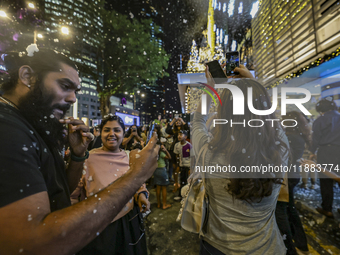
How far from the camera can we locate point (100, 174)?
219 centimetres

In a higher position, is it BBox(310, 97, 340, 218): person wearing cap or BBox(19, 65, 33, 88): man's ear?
BBox(19, 65, 33, 88): man's ear

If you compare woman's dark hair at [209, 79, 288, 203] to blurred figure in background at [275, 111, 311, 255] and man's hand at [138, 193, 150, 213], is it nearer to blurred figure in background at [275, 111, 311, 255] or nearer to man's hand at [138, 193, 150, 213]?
man's hand at [138, 193, 150, 213]

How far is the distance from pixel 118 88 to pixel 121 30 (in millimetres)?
4598

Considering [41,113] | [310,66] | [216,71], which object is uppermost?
[310,66]

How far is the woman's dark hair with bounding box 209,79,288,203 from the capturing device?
122 centimetres

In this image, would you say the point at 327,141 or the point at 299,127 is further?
the point at 327,141

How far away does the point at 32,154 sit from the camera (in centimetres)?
74

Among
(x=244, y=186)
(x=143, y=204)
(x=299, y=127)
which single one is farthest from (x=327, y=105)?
(x=143, y=204)

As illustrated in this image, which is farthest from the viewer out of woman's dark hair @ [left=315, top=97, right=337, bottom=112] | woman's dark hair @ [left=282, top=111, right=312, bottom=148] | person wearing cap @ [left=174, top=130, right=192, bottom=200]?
person wearing cap @ [left=174, top=130, right=192, bottom=200]

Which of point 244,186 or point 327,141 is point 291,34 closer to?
point 327,141

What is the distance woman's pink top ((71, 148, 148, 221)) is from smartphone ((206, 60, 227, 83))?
1.83 m

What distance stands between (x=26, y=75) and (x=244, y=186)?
1744 mm

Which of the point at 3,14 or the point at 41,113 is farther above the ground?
the point at 3,14

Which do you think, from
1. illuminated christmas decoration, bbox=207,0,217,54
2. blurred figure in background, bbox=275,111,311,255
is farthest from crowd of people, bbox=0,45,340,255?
illuminated christmas decoration, bbox=207,0,217,54
